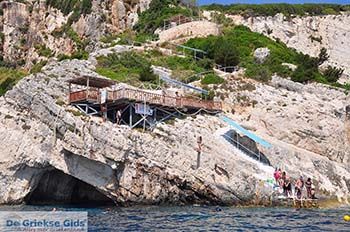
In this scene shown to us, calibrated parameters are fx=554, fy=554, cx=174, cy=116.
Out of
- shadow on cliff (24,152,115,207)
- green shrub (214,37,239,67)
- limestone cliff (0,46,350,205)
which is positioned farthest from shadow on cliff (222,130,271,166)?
green shrub (214,37,239,67)

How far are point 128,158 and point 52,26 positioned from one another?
53.1 meters

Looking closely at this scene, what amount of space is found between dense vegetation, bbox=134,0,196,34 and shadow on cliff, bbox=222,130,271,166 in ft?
105

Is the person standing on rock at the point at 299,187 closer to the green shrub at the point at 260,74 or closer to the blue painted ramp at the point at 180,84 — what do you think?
the blue painted ramp at the point at 180,84

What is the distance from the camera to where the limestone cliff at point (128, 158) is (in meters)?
34.2

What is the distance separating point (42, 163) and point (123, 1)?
1732 inches

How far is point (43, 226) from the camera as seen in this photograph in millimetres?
17141

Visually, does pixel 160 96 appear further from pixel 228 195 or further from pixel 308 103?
pixel 308 103

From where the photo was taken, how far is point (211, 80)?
45938 mm

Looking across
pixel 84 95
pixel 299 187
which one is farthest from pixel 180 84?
pixel 299 187

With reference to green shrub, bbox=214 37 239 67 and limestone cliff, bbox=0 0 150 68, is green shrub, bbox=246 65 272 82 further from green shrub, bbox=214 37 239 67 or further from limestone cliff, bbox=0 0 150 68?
limestone cliff, bbox=0 0 150 68

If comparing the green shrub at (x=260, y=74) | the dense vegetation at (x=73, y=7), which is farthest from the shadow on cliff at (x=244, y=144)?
the dense vegetation at (x=73, y=7)

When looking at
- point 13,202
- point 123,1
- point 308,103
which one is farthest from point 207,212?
point 123,1

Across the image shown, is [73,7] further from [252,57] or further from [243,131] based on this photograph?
[243,131]

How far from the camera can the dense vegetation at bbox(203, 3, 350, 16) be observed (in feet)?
261
